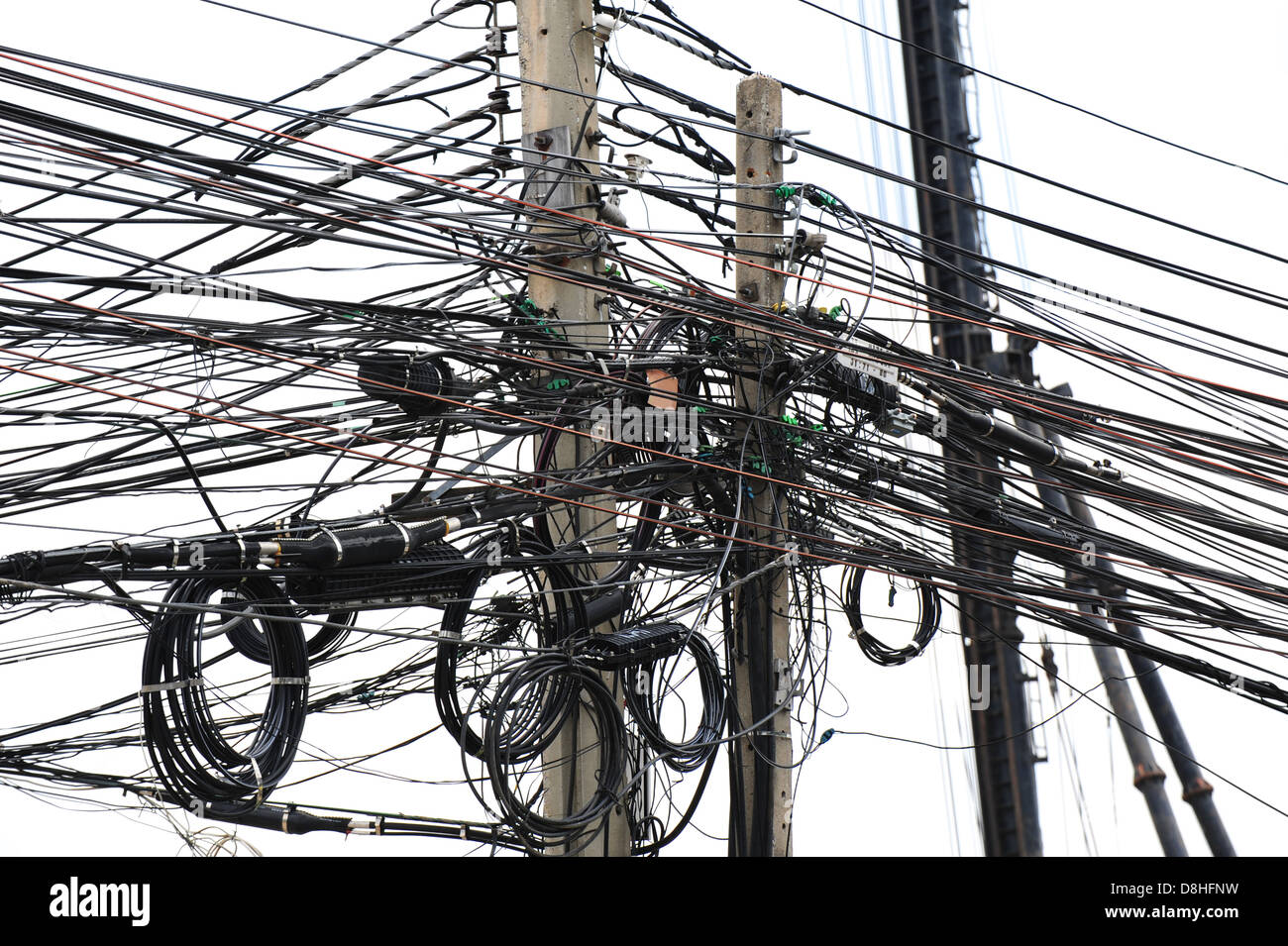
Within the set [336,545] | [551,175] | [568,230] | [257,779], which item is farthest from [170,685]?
[551,175]

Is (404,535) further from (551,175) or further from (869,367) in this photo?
(869,367)

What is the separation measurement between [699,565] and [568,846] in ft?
5.22

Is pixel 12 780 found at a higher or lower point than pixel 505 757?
higher

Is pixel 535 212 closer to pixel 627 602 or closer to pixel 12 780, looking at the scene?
pixel 627 602

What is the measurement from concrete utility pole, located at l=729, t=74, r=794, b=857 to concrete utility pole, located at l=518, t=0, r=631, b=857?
0.63 meters

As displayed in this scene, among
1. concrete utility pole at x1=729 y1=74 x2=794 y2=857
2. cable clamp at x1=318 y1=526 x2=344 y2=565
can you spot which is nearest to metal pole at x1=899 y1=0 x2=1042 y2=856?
concrete utility pole at x1=729 y1=74 x2=794 y2=857

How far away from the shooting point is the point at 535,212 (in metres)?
5.88

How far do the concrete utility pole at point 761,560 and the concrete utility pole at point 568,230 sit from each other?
63cm

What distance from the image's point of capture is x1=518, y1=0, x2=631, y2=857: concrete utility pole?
6.05 meters

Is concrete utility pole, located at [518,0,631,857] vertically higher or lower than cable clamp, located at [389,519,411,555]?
higher

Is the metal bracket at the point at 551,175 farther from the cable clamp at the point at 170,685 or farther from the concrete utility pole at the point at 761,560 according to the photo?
the cable clamp at the point at 170,685

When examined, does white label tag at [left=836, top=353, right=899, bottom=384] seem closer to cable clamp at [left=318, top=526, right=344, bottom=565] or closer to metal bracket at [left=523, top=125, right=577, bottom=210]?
metal bracket at [left=523, top=125, right=577, bottom=210]

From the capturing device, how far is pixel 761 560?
609 centimetres

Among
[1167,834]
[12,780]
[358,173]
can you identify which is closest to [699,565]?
[358,173]
